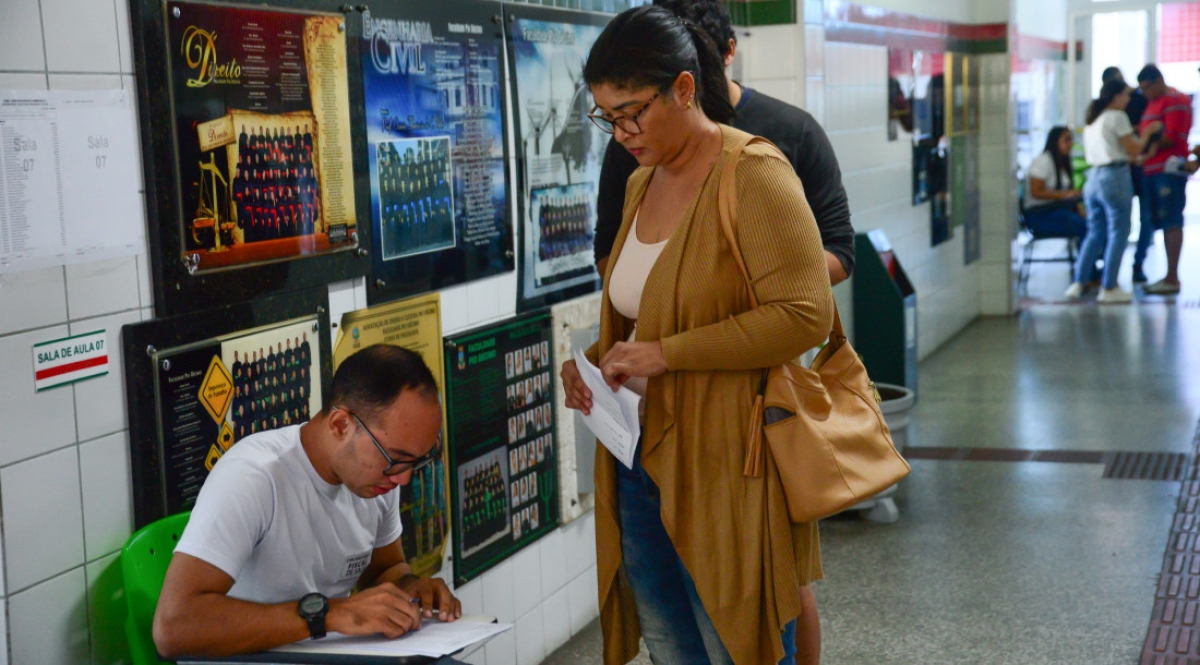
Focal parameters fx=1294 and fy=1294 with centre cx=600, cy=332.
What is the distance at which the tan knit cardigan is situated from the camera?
2162 millimetres

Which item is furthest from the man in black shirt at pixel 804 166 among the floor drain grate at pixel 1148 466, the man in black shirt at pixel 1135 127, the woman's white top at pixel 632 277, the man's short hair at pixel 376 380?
the man in black shirt at pixel 1135 127

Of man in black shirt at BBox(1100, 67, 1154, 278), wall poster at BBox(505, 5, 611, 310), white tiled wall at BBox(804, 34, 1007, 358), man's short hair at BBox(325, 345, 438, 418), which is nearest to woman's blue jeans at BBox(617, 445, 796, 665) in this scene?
man's short hair at BBox(325, 345, 438, 418)

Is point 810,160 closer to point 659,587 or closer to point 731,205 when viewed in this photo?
point 731,205

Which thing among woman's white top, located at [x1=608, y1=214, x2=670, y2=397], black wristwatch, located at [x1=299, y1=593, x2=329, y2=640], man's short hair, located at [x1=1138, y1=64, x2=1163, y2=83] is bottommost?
black wristwatch, located at [x1=299, y1=593, x2=329, y2=640]

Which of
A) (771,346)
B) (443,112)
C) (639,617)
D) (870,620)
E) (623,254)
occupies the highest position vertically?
(443,112)

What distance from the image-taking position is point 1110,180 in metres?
10.2

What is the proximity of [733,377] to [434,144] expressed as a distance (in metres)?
1.17

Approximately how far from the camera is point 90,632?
84.5 inches

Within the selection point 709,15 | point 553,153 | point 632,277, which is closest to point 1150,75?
point 553,153

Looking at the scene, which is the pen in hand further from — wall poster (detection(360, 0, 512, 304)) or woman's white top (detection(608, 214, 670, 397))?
wall poster (detection(360, 0, 512, 304))

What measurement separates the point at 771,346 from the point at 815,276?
14cm

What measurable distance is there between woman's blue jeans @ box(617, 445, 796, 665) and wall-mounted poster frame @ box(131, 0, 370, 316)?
81cm

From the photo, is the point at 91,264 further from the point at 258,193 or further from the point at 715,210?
the point at 715,210

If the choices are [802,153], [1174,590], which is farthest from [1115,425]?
[802,153]
